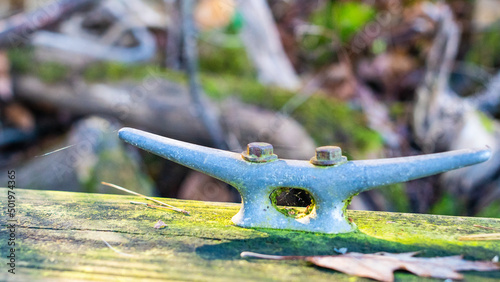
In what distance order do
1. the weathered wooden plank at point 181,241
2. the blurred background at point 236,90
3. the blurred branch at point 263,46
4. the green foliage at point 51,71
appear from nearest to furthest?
1. the weathered wooden plank at point 181,241
2. the blurred background at point 236,90
3. the green foliage at point 51,71
4. the blurred branch at point 263,46

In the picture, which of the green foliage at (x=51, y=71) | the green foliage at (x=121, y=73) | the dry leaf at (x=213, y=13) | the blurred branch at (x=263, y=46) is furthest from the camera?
the dry leaf at (x=213, y=13)

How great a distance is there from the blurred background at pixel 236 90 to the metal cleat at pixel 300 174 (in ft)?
6.87

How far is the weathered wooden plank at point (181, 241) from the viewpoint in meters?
0.94

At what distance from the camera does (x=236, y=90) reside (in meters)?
4.16

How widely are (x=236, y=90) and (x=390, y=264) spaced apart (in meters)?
3.29

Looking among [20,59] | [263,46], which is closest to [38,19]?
[20,59]

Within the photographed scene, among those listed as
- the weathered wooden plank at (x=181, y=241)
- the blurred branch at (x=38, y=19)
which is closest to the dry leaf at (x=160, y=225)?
the weathered wooden plank at (x=181, y=241)

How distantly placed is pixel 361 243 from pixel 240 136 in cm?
280

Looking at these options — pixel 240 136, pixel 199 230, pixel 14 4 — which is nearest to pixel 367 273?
pixel 199 230

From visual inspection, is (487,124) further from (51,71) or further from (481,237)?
(51,71)

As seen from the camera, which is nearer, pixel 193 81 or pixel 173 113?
pixel 193 81

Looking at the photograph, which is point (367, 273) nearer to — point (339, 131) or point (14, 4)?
point (339, 131)

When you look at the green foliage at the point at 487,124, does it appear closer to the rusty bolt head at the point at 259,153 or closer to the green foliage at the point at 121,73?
the green foliage at the point at 121,73

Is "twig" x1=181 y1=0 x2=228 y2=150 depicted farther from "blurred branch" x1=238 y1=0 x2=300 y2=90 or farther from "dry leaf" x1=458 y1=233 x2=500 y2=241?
"dry leaf" x1=458 y1=233 x2=500 y2=241
